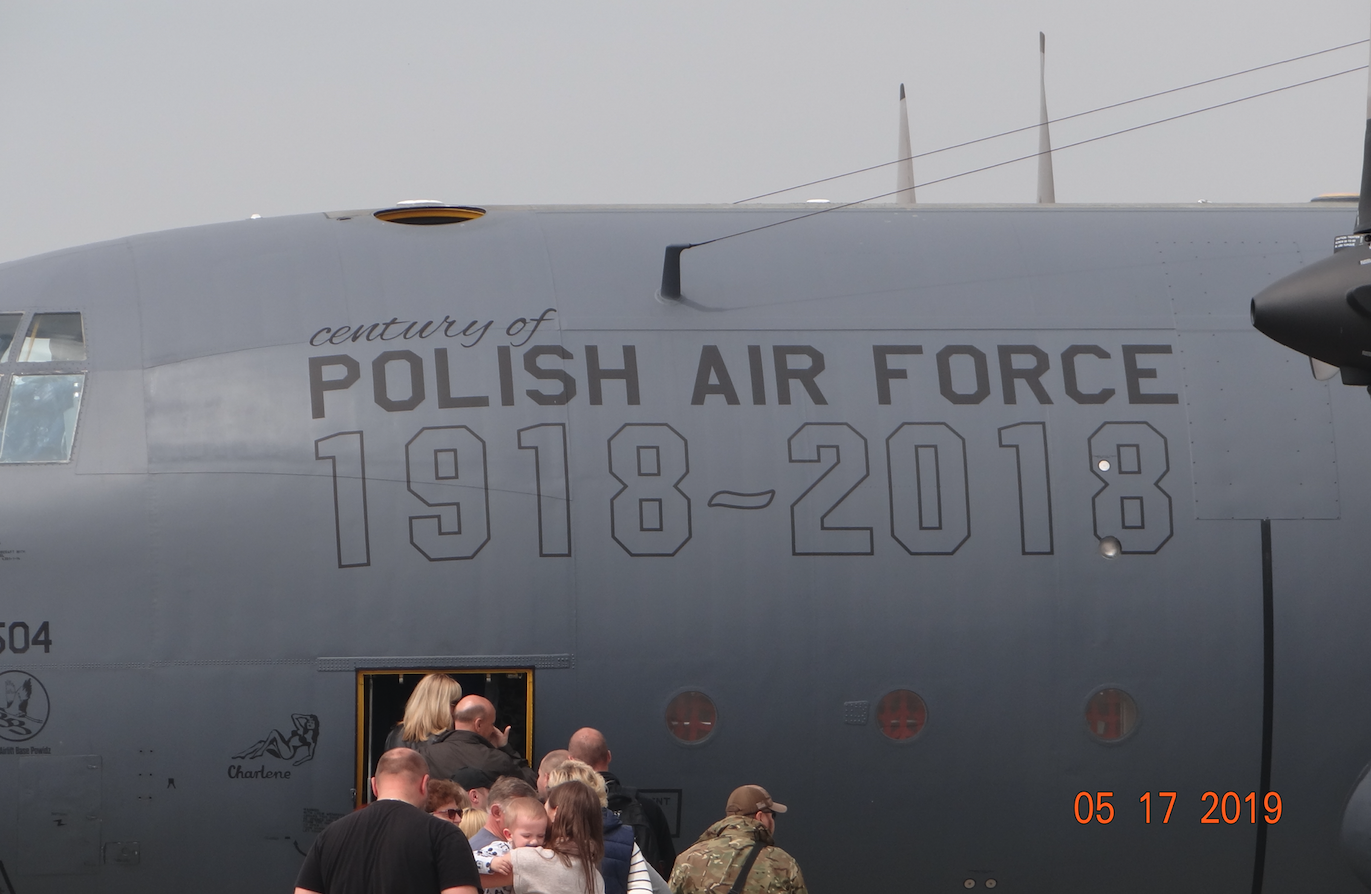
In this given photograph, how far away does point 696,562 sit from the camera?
886 centimetres

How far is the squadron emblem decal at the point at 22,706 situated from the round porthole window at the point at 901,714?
478cm

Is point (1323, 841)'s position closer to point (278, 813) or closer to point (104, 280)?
point (278, 813)

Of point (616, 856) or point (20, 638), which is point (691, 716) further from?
point (20, 638)

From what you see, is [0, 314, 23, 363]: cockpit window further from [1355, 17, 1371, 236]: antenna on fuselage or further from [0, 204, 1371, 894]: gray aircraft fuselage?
[1355, 17, 1371, 236]: antenna on fuselage

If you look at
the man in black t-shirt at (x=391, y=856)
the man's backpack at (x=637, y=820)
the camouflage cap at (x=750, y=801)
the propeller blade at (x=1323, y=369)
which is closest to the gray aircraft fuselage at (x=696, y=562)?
the man's backpack at (x=637, y=820)

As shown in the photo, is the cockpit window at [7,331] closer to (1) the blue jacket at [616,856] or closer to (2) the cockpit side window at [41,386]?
(2) the cockpit side window at [41,386]

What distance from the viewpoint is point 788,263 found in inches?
382

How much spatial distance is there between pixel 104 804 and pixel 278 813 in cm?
96

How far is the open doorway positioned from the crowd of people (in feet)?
1.00

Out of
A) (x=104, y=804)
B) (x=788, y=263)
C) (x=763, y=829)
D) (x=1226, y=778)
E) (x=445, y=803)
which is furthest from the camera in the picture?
(x=788, y=263)

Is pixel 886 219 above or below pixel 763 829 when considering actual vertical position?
above

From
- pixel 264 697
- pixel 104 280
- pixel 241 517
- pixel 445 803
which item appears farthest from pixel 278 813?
pixel 104 280

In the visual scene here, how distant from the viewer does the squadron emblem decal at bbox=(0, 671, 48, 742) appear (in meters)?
8.46
